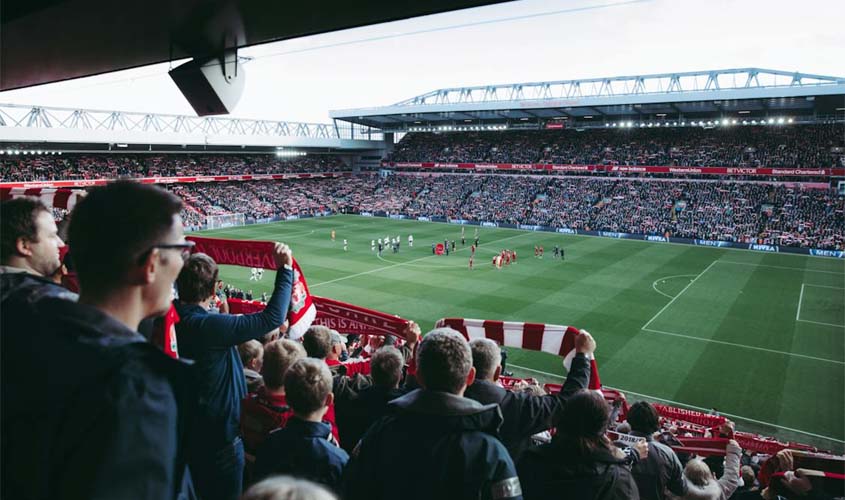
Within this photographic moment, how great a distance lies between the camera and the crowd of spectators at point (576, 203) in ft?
147

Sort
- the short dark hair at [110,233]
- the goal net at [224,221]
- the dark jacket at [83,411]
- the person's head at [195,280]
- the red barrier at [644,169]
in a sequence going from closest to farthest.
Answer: the dark jacket at [83,411]
the short dark hair at [110,233]
the person's head at [195,280]
the red barrier at [644,169]
the goal net at [224,221]

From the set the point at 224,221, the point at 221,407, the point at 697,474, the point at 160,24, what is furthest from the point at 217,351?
the point at 224,221

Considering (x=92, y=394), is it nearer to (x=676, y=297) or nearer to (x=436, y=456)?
(x=436, y=456)

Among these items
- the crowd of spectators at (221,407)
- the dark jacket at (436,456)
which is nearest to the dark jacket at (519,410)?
the crowd of spectators at (221,407)

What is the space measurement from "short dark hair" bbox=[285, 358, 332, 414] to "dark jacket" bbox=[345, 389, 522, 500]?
0.62m

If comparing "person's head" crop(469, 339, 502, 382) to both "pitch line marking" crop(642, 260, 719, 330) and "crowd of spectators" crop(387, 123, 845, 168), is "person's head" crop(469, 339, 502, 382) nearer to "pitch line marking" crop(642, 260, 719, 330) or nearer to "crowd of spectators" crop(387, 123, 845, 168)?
"pitch line marking" crop(642, 260, 719, 330)

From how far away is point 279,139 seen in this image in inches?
2564

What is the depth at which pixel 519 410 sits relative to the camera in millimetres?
3545

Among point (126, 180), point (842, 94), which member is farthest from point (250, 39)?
point (842, 94)

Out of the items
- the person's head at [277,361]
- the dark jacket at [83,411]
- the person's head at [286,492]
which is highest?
the dark jacket at [83,411]

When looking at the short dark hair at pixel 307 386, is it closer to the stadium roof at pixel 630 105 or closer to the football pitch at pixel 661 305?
the football pitch at pixel 661 305

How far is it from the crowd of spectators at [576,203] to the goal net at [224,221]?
5.01ft

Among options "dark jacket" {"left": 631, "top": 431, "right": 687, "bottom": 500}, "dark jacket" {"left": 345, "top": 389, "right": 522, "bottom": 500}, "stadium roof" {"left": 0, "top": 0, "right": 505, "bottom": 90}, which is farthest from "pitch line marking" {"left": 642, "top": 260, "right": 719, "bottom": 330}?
"dark jacket" {"left": 345, "top": 389, "right": 522, "bottom": 500}

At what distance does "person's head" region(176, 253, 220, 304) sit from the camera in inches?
157
